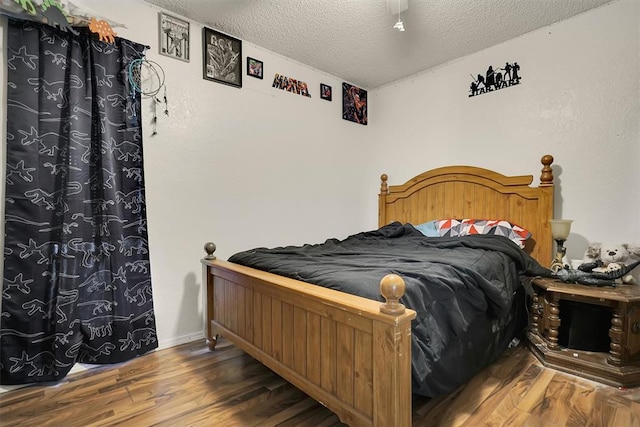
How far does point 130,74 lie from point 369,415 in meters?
2.32

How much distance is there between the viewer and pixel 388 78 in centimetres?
342

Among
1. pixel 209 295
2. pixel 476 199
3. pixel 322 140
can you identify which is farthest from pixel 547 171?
pixel 209 295

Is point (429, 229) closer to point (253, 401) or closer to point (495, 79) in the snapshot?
point (495, 79)

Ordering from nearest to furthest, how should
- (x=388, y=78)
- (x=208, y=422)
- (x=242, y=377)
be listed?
1. (x=208, y=422)
2. (x=242, y=377)
3. (x=388, y=78)

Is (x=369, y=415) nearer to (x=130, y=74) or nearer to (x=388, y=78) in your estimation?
(x=130, y=74)

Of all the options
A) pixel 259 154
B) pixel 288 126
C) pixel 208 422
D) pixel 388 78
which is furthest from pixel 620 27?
pixel 208 422

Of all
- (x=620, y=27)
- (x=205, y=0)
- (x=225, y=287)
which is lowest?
(x=225, y=287)

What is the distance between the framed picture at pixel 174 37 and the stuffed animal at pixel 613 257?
10.0ft

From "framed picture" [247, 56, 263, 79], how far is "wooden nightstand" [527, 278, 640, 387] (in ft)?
8.51

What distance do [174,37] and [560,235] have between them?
9.78ft

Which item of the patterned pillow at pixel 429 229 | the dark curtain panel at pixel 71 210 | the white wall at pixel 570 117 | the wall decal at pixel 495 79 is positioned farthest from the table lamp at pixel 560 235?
the dark curtain panel at pixel 71 210

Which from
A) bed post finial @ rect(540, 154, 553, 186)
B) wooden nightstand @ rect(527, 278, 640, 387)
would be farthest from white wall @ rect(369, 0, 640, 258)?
wooden nightstand @ rect(527, 278, 640, 387)

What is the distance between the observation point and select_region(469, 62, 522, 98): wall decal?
8.67ft

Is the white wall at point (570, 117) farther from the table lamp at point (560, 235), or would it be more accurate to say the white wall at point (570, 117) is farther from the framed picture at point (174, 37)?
the framed picture at point (174, 37)
